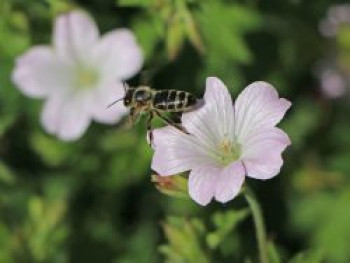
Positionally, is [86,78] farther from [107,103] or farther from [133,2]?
[133,2]

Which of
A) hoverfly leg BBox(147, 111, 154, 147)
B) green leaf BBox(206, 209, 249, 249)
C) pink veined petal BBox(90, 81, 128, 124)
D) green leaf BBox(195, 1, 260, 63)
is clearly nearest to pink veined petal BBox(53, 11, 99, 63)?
pink veined petal BBox(90, 81, 128, 124)

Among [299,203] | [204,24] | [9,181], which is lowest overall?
[299,203]

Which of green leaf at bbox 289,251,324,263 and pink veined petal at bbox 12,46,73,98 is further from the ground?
pink veined petal at bbox 12,46,73,98

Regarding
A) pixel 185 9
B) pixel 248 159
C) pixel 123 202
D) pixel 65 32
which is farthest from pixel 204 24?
pixel 248 159

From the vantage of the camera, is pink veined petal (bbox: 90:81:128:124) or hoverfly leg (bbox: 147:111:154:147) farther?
pink veined petal (bbox: 90:81:128:124)

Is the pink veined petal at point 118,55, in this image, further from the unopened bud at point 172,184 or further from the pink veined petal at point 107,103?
the unopened bud at point 172,184

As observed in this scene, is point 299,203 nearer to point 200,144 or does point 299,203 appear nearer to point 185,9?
point 185,9

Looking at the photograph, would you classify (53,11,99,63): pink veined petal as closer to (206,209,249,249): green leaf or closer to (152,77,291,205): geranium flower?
(152,77,291,205): geranium flower
